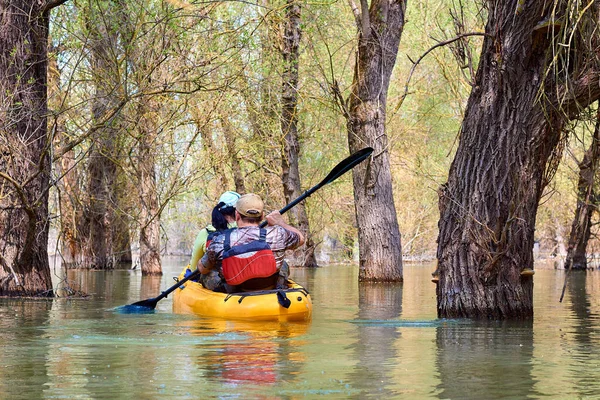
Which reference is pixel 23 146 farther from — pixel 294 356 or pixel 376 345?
pixel 294 356

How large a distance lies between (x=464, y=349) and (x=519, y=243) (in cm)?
200

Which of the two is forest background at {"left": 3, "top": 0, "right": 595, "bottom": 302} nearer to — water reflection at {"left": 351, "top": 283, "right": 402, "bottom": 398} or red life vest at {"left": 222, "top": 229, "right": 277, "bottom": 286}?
red life vest at {"left": 222, "top": 229, "right": 277, "bottom": 286}

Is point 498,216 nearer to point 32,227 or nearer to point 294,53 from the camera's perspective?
point 32,227

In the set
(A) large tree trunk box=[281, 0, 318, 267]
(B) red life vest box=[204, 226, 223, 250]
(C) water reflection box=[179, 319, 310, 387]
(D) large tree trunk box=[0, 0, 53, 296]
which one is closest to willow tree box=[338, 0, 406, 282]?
(A) large tree trunk box=[281, 0, 318, 267]

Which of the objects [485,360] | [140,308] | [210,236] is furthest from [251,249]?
[485,360]

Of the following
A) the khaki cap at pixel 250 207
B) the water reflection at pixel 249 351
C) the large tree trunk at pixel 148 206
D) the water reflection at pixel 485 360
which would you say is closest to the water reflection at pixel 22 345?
the water reflection at pixel 249 351

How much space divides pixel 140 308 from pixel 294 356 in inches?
→ 205

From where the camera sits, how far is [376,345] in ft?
28.0

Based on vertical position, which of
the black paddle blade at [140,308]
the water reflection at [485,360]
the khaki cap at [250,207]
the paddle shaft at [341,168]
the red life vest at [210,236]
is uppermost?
the paddle shaft at [341,168]

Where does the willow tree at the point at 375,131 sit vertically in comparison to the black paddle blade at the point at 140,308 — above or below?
above

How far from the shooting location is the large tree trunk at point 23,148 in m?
12.5

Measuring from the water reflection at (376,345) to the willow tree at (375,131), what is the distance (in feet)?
11.4

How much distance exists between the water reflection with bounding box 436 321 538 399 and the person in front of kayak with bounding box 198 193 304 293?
193 centimetres

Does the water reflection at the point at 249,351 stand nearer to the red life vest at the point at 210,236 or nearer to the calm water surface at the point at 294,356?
the calm water surface at the point at 294,356
